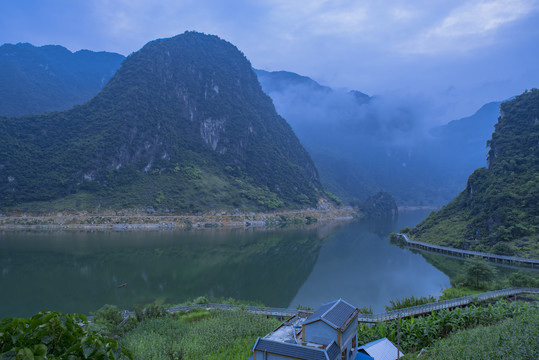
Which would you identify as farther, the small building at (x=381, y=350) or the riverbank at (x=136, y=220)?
the riverbank at (x=136, y=220)

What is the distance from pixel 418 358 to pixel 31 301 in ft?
85.6

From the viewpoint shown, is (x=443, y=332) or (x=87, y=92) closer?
(x=443, y=332)

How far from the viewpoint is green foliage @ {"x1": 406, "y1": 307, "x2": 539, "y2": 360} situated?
32.6 ft

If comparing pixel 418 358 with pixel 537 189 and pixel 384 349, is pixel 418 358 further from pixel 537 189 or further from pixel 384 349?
pixel 537 189

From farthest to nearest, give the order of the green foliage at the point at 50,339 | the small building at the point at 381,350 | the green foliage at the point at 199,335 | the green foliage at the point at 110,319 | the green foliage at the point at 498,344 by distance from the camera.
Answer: the green foliage at the point at 110,319, the green foliage at the point at 199,335, the small building at the point at 381,350, the green foliage at the point at 498,344, the green foliage at the point at 50,339

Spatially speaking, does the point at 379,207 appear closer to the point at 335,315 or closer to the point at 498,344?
the point at 498,344

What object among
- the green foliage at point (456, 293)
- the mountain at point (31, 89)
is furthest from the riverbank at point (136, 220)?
the mountain at point (31, 89)

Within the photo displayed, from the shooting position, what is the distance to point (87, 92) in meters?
196

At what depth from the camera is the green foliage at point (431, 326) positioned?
1520 centimetres

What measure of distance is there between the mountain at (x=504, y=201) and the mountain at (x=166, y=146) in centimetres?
5793

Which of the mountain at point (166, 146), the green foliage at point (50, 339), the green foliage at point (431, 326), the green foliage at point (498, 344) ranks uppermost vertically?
the mountain at point (166, 146)

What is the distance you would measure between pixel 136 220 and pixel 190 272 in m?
44.0

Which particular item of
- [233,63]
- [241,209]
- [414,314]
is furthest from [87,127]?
[414,314]

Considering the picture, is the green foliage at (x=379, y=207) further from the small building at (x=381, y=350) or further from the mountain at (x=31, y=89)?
the mountain at (x=31, y=89)
